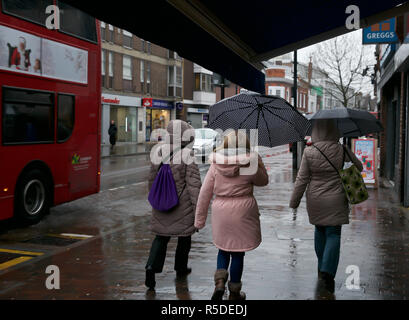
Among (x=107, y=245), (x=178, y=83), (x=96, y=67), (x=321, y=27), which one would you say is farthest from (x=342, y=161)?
(x=178, y=83)

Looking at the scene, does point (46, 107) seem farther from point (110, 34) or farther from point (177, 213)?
point (110, 34)

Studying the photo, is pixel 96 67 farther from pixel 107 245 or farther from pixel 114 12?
pixel 114 12

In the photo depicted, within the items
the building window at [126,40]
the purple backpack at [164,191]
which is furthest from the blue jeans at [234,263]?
the building window at [126,40]

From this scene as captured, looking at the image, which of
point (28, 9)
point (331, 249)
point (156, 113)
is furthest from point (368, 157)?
point (156, 113)

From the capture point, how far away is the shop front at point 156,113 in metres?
43.5

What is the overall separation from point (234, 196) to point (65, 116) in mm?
6152

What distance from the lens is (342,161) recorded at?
18.4 feet

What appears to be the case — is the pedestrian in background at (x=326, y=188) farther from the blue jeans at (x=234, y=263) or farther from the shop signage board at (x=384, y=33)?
the shop signage board at (x=384, y=33)

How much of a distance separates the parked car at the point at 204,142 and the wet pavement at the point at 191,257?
1333cm

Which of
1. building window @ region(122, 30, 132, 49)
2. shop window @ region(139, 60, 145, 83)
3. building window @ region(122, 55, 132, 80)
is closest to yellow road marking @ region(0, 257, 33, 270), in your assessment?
building window @ region(122, 55, 132, 80)

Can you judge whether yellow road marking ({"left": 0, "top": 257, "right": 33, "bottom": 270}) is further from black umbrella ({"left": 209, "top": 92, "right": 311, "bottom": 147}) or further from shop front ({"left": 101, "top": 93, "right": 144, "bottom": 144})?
shop front ({"left": 101, "top": 93, "right": 144, "bottom": 144})

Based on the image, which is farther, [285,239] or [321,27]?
[285,239]

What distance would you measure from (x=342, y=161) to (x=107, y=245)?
3853 mm
